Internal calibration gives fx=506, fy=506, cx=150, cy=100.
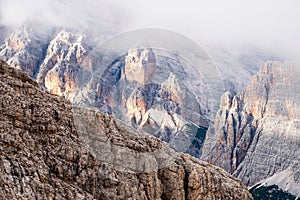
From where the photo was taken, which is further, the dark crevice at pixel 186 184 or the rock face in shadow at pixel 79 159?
→ the dark crevice at pixel 186 184

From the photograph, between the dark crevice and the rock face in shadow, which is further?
the dark crevice

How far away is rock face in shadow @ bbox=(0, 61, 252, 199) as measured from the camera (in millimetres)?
30453

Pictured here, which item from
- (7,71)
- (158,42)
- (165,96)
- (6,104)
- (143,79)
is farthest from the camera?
(165,96)

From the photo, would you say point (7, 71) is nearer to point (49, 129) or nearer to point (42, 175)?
point (49, 129)

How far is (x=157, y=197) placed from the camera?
37438 millimetres

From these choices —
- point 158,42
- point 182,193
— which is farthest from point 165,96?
point 182,193

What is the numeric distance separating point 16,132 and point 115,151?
26.6 feet

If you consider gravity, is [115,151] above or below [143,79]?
below

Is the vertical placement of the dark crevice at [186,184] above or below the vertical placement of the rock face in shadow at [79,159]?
below

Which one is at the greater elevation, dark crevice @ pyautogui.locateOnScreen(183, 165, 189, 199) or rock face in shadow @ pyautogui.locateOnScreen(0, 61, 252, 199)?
rock face in shadow @ pyautogui.locateOnScreen(0, 61, 252, 199)

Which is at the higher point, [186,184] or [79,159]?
[79,159]

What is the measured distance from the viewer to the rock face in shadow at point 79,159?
3045 centimetres

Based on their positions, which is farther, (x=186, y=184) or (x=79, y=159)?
(x=186, y=184)

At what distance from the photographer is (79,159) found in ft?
110
